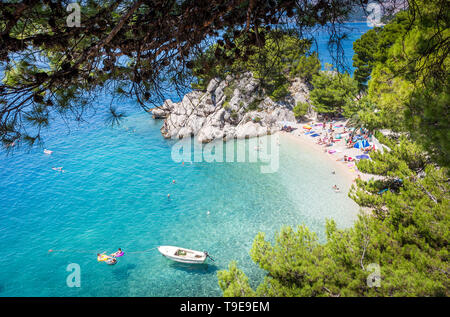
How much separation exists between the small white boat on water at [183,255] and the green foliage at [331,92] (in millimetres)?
20155

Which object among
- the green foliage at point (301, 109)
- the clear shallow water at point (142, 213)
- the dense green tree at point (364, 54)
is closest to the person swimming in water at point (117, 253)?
the clear shallow water at point (142, 213)

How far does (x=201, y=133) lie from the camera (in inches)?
1011

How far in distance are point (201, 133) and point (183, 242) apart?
13781mm

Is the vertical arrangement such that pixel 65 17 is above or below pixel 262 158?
above

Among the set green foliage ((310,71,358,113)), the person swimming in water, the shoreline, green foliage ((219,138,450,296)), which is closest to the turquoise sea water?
the person swimming in water

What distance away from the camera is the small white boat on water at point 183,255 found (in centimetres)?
1231

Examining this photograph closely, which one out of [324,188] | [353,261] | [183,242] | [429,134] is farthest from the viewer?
[324,188]

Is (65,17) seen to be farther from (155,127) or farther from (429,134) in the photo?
(155,127)

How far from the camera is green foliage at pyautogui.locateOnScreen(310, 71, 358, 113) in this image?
24.8m

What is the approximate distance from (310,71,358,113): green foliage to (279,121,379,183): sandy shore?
182 centimetres

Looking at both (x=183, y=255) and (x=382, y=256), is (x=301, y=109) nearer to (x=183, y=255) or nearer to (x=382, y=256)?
(x=183, y=255)

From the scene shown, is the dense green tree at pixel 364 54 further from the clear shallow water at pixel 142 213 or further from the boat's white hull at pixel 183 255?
the boat's white hull at pixel 183 255

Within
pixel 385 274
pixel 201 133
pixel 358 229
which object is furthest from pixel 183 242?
pixel 201 133

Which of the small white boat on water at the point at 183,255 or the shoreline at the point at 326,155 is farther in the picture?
the shoreline at the point at 326,155
